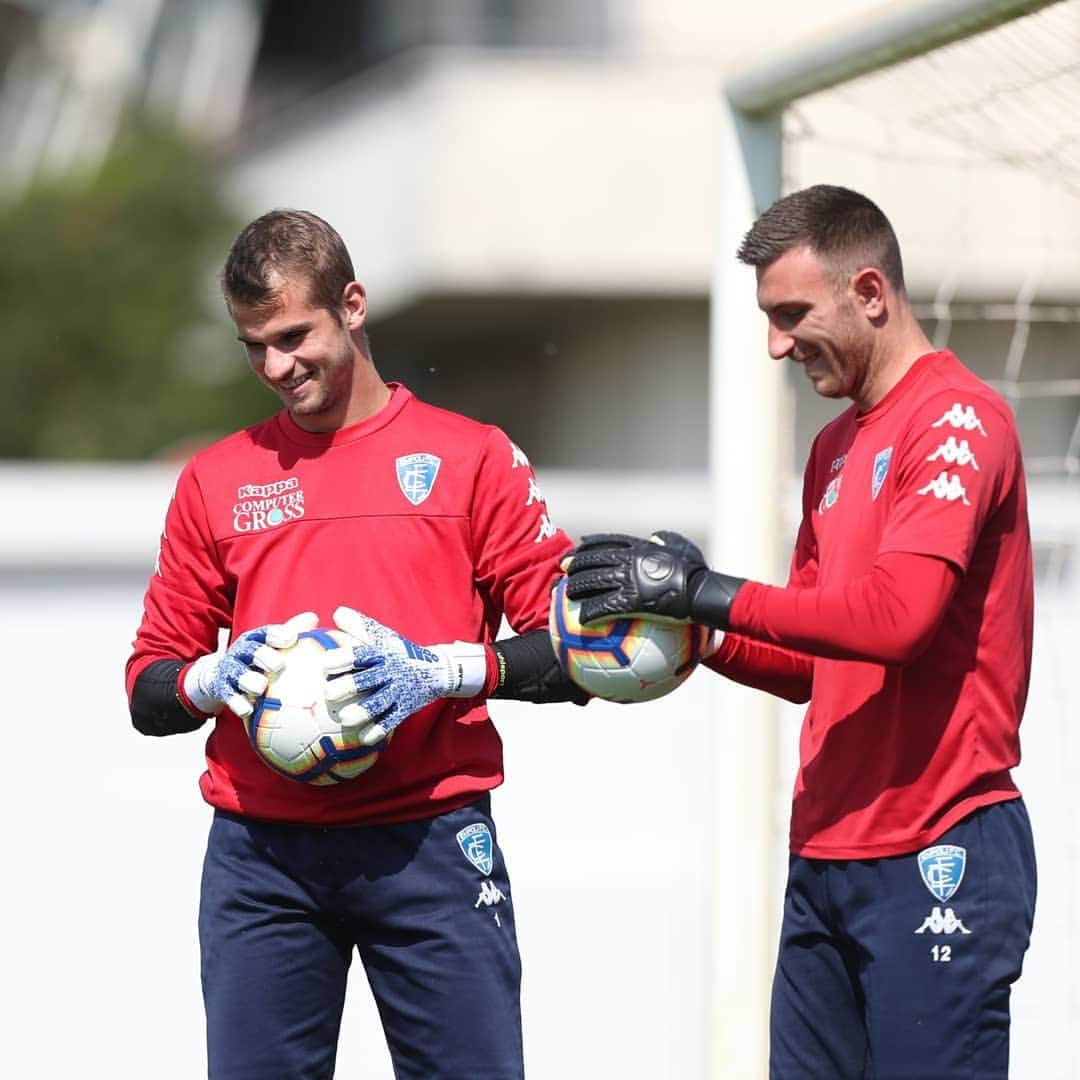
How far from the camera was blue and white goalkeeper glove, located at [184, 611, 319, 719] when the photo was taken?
3.55m

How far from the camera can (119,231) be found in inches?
696

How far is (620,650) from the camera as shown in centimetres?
353

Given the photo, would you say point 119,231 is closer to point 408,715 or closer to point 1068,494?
point 1068,494

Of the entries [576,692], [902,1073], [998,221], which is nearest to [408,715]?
[576,692]

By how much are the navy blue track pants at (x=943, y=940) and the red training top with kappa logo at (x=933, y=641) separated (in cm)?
4

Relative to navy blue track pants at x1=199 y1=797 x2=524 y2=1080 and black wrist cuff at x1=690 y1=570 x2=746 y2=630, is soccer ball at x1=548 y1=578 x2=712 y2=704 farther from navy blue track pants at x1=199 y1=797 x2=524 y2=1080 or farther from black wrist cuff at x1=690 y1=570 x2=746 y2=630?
navy blue track pants at x1=199 y1=797 x2=524 y2=1080

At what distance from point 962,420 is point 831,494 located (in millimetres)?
384

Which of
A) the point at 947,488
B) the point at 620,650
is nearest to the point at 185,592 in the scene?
the point at 620,650

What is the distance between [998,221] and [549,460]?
4.06 meters

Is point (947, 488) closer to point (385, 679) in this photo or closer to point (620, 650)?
point (620, 650)

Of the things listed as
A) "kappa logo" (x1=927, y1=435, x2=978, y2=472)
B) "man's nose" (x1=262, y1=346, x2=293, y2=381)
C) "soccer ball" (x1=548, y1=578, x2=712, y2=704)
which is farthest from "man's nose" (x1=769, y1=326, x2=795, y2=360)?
"man's nose" (x1=262, y1=346, x2=293, y2=381)

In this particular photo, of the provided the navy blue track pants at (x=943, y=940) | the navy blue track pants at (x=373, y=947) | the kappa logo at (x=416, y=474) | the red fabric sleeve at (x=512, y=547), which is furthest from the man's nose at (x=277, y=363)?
the navy blue track pants at (x=943, y=940)

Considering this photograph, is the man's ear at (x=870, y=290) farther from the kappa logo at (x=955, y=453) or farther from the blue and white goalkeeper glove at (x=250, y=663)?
the blue and white goalkeeper glove at (x=250, y=663)

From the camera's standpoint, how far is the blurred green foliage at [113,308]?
17219 mm
